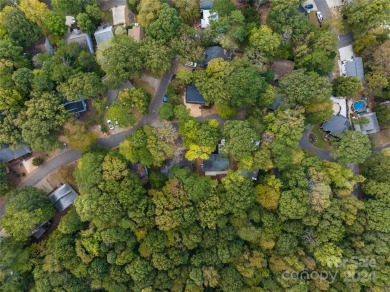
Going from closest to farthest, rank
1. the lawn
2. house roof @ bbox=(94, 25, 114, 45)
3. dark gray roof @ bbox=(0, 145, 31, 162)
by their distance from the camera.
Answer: dark gray roof @ bbox=(0, 145, 31, 162) < house roof @ bbox=(94, 25, 114, 45) < the lawn

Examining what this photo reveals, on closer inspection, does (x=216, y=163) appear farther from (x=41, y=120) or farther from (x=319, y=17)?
(x=319, y=17)

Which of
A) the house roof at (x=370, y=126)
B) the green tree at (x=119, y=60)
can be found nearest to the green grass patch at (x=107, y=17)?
the green tree at (x=119, y=60)

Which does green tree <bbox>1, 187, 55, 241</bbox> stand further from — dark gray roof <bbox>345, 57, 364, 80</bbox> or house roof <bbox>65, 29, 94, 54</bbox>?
dark gray roof <bbox>345, 57, 364, 80</bbox>

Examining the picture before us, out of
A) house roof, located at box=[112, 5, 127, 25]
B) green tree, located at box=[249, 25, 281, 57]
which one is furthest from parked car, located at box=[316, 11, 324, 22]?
house roof, located at box=[112, 5, 127, 25]

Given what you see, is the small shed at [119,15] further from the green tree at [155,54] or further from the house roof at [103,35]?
the green tree at [155,54]

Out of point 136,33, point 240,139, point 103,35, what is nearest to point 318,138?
point 240,139

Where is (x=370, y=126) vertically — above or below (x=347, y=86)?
below
